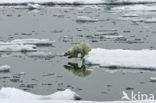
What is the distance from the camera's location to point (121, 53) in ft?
34.9

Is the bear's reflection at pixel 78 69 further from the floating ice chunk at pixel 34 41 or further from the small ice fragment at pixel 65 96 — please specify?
the floating ice chunk at pixel 34 41

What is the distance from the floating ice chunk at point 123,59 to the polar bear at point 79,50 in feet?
0.44

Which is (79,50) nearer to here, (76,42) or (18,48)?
(18,48)

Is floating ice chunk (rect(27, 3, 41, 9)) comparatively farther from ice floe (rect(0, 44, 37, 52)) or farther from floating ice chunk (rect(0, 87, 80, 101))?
floating ice chunk (rect(0, 87, 80, 101))

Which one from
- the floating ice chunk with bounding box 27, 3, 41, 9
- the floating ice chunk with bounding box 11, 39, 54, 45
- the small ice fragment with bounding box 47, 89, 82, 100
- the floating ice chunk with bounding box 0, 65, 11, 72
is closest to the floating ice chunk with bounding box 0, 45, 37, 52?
the floating ice chunk with bounding box 11, 39, 54, 45

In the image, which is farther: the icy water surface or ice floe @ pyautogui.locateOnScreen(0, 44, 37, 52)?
ice floe @ pyautogui.locateOnScreen(0, 44, 37, 52)

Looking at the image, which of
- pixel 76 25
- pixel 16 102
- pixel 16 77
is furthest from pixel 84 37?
pixel 16 102

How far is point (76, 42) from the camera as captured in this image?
12992mm

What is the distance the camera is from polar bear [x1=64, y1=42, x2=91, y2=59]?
35.2 feet

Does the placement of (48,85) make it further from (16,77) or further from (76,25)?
(76,25)

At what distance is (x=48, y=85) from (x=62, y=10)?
12.3 metres

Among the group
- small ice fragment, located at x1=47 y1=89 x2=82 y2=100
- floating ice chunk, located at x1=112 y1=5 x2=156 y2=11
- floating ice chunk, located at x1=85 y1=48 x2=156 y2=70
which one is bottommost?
floating ice chunk, located at x1=112 y1=5 x2=156 y2=11

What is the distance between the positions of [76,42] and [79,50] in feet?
7.04

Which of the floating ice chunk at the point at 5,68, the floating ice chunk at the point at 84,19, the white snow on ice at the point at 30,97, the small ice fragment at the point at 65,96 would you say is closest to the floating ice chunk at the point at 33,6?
the floating ice chunk at the point at 84,19
